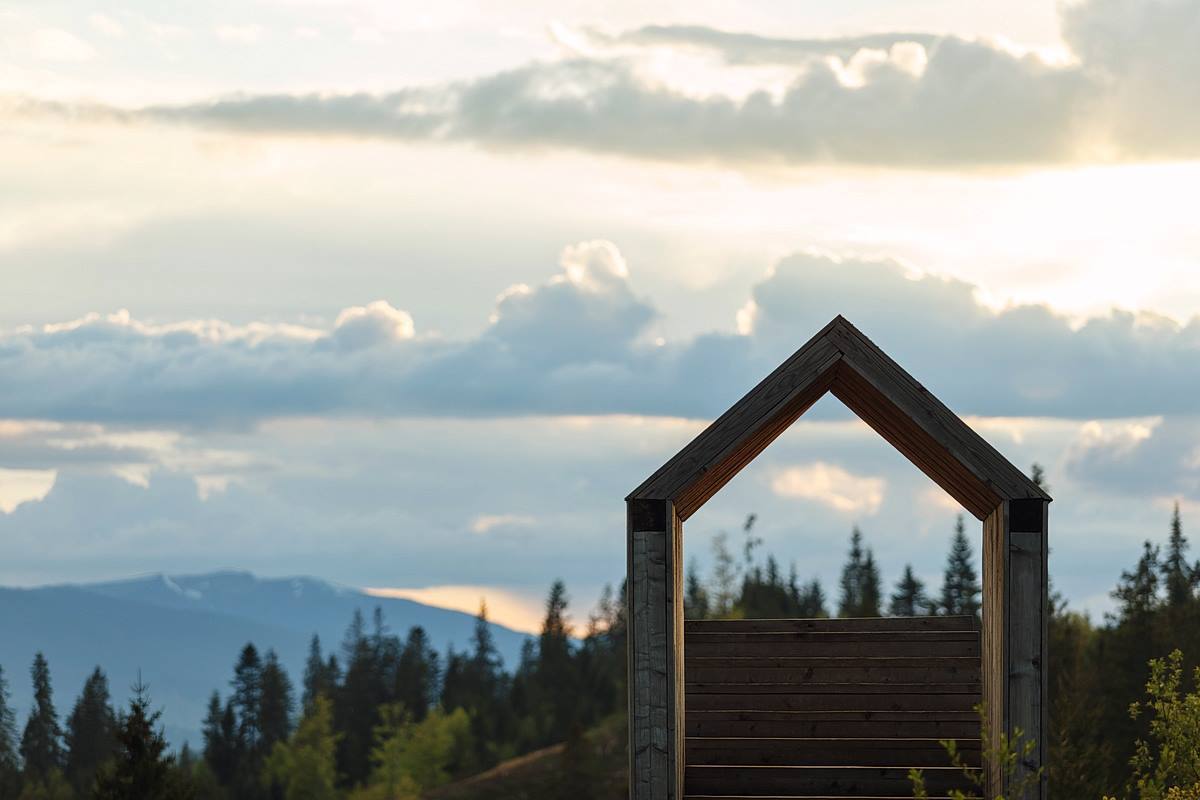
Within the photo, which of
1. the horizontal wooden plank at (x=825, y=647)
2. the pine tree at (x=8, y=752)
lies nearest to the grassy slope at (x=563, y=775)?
the pine tree at (x=8, y=752)

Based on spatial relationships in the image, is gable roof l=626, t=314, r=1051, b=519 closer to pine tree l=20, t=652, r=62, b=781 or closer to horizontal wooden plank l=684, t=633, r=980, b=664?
horizontal wooden plank l=684, t=633, r=980, b=664

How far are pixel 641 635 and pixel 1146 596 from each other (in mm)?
59130

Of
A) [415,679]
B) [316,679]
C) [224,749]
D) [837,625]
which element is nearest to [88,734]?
[224,749]

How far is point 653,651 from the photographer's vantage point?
15125 millimetres

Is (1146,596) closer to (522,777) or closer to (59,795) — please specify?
(522,777)

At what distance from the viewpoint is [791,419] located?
678 inches

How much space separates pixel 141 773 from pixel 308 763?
6291cm

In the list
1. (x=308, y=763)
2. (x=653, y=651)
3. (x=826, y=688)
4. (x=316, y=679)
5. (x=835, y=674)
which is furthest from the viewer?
(x=316, y=679)

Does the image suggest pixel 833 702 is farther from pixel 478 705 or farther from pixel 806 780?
pixel 478 705

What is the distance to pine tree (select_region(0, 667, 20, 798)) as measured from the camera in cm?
10444

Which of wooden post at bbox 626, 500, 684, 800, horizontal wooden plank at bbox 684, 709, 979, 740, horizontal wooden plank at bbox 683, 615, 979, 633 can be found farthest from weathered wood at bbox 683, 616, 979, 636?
wooden post at bbox 626, 500, 684, 800

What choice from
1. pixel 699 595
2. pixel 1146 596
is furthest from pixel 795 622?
pixel 699 595

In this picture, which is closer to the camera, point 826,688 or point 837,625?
point 826,688

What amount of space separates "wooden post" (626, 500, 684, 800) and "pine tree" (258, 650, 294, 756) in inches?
4465
